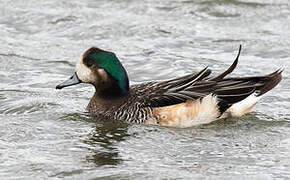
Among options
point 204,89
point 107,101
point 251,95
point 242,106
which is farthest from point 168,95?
point 251,95

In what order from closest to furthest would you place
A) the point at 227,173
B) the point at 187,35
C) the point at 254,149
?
the point at 227,173
the point at 254,149
the point at 187,35

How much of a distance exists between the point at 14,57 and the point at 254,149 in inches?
240

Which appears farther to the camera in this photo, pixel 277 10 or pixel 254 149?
pixel 277 10

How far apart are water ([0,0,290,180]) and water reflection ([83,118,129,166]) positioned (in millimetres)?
13

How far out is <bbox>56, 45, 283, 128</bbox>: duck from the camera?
12.5 meters

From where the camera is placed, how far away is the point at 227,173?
10.4m

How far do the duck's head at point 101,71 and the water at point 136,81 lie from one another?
1.68ft

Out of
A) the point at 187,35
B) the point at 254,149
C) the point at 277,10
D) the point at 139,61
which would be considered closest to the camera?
the point at 254,149

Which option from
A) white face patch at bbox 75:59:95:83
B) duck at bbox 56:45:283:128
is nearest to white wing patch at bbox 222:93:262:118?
duck at bbox 56:45:283:128

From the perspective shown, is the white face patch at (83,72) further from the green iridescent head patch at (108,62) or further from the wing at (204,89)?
the wing at (204,89)

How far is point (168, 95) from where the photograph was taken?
1254 centimetres

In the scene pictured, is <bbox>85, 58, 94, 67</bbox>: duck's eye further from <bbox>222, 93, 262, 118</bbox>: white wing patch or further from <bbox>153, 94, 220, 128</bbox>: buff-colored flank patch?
<bbox>222, 93, 262, 118</bbox>: white wing patch

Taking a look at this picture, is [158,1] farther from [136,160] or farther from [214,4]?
[136,160]

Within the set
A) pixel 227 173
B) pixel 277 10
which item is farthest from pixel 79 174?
pixel 277 10
